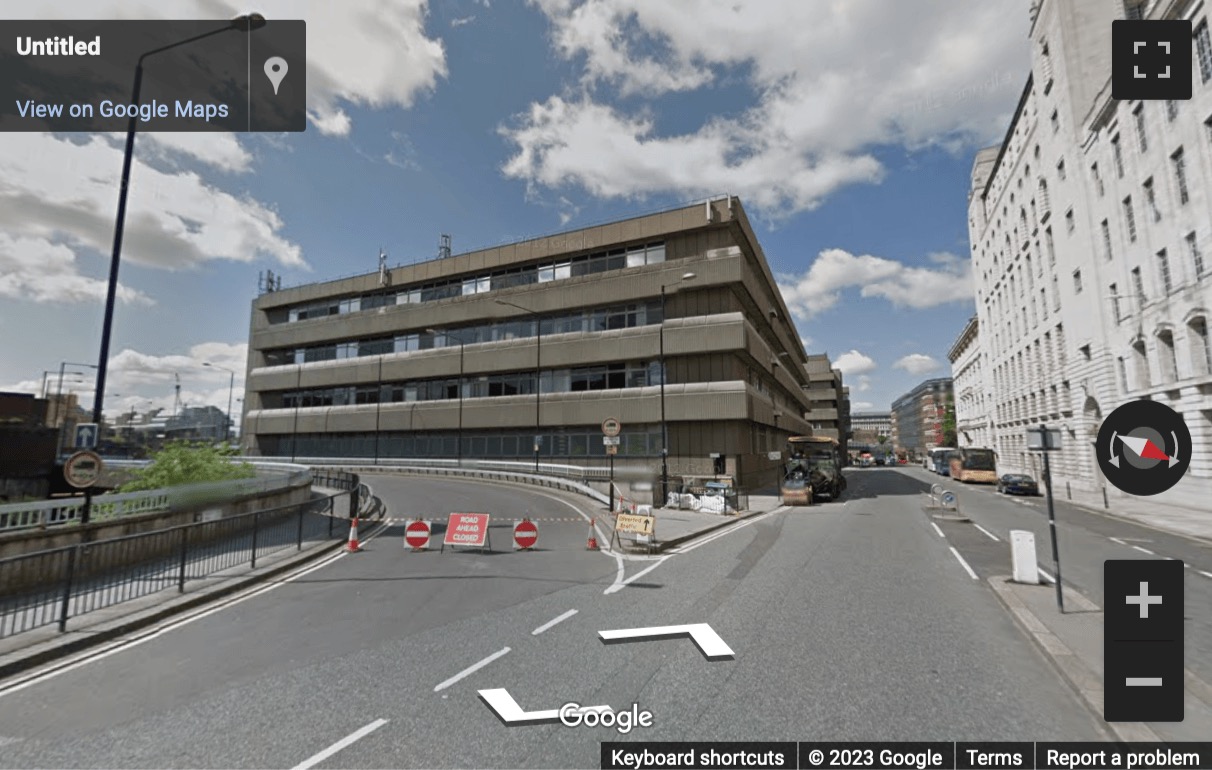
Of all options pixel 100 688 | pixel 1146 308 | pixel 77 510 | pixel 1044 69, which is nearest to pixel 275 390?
pixel 77 510

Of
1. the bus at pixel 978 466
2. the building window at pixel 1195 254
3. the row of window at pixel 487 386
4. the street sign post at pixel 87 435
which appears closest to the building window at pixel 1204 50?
the building window at pixel 1195 254

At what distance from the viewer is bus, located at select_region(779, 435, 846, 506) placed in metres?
27.5

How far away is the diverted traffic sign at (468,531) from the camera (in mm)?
13305

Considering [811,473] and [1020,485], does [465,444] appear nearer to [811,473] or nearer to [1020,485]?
[811,473]

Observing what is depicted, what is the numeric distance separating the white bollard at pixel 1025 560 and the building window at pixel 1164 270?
28.6 metres

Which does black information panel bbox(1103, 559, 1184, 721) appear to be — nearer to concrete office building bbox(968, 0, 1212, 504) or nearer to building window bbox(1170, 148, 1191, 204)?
concrete office building bbox(968, 0, 1212, 504)

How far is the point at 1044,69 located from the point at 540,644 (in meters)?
57.5

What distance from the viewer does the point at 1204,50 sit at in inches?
966

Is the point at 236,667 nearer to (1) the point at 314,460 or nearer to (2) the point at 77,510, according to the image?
(2) the point at 77,510

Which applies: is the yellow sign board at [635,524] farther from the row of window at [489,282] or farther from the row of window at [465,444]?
the row of window at [489,282]

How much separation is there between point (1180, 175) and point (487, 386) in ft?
141

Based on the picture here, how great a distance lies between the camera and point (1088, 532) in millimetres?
17562

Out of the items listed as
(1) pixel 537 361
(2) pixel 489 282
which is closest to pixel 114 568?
(1) pixel 537 361

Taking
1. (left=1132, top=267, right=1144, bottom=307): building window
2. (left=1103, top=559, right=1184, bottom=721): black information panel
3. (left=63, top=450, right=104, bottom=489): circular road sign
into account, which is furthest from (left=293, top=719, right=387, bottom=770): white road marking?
(left=1132, top=267, right=1144, bottom=307): building window
